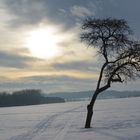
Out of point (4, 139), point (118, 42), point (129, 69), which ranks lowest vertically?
point (4, 139)

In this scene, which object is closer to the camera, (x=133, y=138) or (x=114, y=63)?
(x=133, y=138)

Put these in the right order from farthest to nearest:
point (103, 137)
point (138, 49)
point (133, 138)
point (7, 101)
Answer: point (7, 101) → point (138, 49) → point (103, 137) → point (133, 138)

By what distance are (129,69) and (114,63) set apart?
4.18ft

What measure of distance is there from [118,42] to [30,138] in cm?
1000

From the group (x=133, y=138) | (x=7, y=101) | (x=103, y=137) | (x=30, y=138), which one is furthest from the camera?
(x=7, y=101)

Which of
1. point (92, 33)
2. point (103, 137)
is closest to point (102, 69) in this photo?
point (92, 33)

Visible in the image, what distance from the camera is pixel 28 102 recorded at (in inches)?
7347

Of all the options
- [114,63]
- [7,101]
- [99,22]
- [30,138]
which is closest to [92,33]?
[99,22]

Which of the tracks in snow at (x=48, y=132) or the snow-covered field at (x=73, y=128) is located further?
the tracks in snow at (x=48, y=132)

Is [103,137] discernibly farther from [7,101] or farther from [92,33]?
[7,101]

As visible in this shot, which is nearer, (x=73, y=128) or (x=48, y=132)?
(x=48, y=132)

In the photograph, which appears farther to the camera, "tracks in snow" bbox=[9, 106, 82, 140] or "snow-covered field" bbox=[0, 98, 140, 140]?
"tracks in snow" bbox=[9, 106, 82, 140]

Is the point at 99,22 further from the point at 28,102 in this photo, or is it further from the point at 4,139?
the point at 28,102

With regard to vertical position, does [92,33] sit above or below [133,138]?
above
